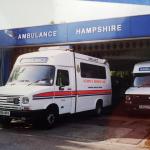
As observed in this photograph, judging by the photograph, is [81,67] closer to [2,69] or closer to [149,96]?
[149,96]

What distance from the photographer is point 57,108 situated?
40.0ft

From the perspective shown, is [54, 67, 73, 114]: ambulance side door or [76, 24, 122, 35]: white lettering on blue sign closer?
[54, 67, 73, 114]: ambulance side door

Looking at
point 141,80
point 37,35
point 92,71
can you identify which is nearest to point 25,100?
point 92,71

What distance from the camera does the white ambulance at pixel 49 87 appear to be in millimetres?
11195

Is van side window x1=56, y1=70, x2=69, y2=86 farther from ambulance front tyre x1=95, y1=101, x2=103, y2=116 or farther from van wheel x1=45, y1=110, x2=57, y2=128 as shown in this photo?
ambulance front tyre x1=95, y1=101, x2=103, y2=116

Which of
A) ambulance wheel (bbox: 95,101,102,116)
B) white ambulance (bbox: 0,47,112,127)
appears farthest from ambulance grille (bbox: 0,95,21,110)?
ambulance wheel (bbox: 95,101,102,116)

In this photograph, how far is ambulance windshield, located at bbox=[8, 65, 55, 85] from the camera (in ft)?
39.2

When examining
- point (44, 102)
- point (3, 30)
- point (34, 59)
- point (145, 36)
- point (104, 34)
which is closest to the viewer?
point (44, 102)

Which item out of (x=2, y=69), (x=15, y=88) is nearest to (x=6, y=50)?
(x=2, y=69)

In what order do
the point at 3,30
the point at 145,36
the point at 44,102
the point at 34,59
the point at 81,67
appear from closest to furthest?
the point at 44,102, the point at 34,59, the point at 81,67, the point at 145,36, the point at 3,30

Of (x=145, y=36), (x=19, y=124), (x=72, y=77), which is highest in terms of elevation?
(x=145, y=36)

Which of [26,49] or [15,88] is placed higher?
[26,49]

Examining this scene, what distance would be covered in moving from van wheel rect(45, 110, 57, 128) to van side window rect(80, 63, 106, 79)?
103 inches

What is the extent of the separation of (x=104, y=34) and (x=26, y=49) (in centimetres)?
599
